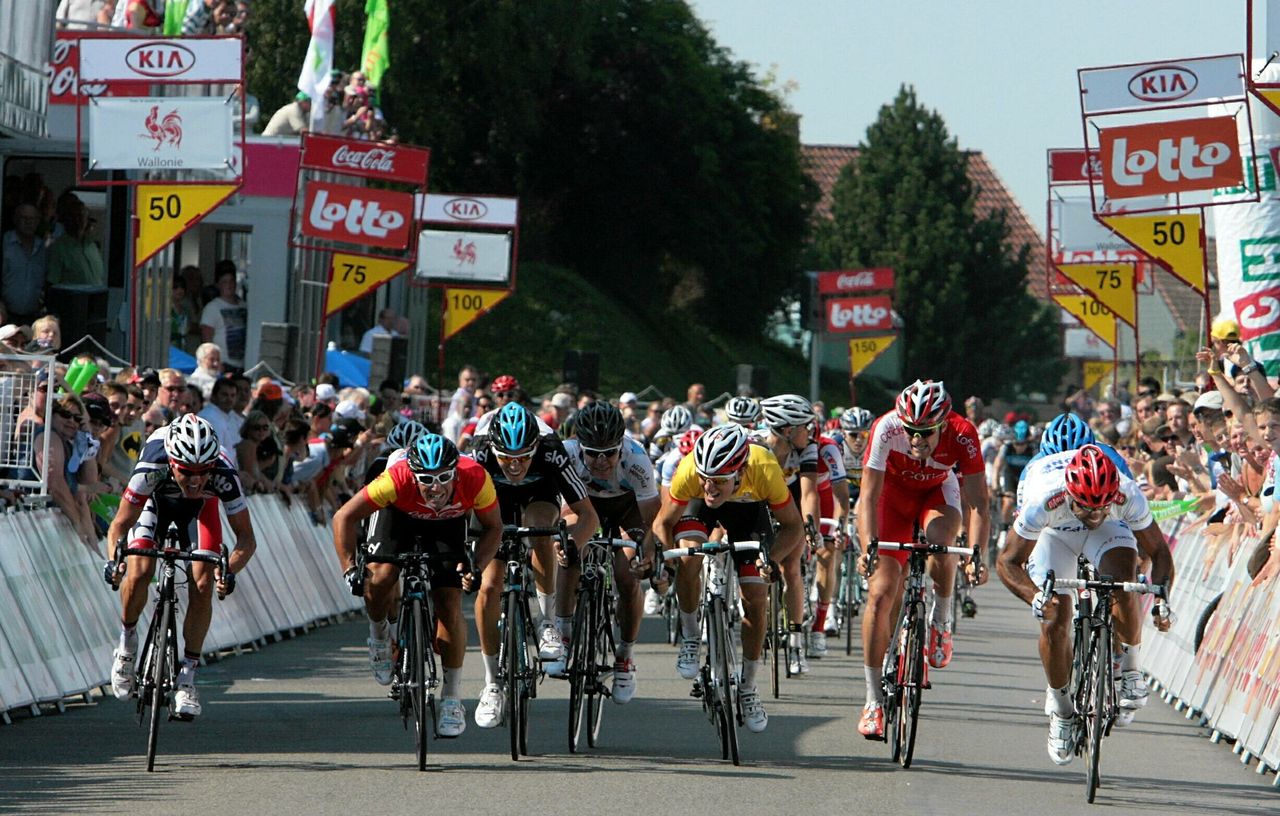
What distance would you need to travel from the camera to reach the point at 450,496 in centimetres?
1145

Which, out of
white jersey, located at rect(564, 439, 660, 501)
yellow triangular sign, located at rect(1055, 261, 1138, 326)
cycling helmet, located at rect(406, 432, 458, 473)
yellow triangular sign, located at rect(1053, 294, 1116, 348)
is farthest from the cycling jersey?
yellow triangular sign, located at rect(1053, 294, 1116, 348)

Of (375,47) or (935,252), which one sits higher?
(935,252)

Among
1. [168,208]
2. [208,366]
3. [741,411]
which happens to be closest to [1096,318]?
[168,208]

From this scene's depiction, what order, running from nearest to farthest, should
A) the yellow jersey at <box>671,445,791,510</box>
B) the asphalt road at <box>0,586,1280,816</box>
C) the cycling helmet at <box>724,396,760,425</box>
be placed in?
1. the asphalt road at <box>0,586,1280,816</box>
2. the yellow jersey at <box>671,445,791,510</box>
3. the cycling helmet at <box>724,396,760,425</box>

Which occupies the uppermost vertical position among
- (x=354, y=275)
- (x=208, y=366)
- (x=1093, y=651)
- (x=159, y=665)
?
(x=354, y=275)

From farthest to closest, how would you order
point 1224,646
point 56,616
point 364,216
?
point 364,216 < point 1224,646 < point 56,616

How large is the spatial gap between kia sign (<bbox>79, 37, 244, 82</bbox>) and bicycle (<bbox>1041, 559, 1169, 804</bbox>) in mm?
13550

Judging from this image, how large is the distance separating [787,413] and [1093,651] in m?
5.60

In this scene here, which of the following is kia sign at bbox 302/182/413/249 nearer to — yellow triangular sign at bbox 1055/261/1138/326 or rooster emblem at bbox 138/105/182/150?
rooster emblem at bbox 138/105/182/150

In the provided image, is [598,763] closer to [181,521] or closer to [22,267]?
[181,521]

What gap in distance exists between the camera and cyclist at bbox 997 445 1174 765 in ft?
36.4

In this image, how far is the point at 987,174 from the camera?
11906 centimetres

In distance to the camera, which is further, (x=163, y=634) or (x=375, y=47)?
(x=375, y=47)

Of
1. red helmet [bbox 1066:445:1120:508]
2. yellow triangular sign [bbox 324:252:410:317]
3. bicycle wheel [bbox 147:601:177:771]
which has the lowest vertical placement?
bicycle wheel [bbox 147:601:177:771]
